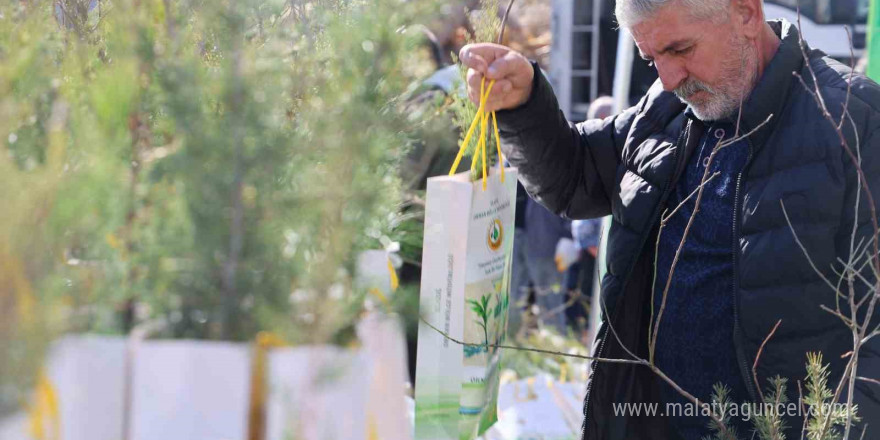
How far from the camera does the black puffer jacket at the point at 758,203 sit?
1.58 m

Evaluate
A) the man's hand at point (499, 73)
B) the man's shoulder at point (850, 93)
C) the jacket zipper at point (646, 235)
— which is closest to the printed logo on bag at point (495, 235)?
the man's hand at point (499, 73)

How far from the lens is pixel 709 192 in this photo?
5.76 feet

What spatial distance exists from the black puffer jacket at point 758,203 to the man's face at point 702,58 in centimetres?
6

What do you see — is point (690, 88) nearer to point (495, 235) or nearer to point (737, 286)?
point (737, 286)

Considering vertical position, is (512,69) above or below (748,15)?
below

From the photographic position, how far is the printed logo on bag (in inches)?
58.1

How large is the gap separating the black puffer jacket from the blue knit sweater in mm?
40

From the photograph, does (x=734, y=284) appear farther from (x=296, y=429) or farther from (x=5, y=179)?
(x=5, y=179)

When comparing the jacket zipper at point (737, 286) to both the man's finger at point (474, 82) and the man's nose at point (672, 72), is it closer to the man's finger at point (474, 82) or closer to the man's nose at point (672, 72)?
the man's nose at point (672, 72)

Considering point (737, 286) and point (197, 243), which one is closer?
point (197, 243)

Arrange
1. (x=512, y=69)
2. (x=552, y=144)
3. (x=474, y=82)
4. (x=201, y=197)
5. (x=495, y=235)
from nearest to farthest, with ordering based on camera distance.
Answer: (x=201, y=197) → (x=495, y=235) → (x=474, y=82) → (x=512, y=69) → (x=552, y=144)

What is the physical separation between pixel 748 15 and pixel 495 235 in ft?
2.31

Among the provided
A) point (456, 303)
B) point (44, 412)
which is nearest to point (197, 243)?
point (44, 412)

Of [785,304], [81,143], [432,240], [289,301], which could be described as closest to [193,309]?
[289,301]
